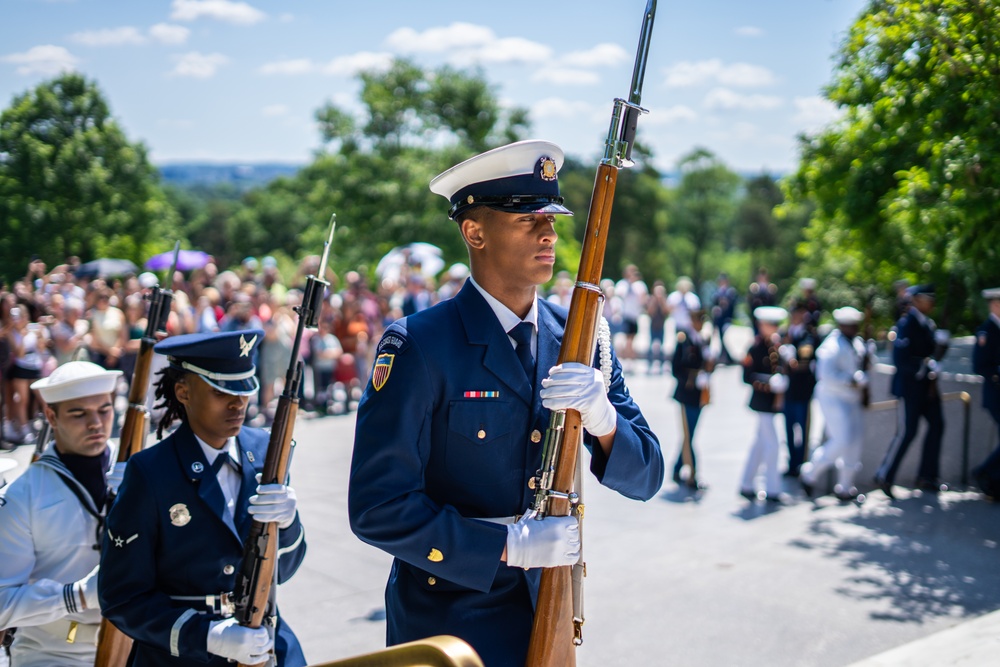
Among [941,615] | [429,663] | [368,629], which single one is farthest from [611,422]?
[941,615]

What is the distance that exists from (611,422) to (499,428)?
30 cm

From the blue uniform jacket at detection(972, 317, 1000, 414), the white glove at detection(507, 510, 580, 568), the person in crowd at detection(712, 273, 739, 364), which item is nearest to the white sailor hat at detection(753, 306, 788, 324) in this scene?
the blue uniform jacket at detection(972, 317, 1000, 414)

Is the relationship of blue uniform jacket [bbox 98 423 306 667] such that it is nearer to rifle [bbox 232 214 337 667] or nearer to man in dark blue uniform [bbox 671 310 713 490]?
rifle [bbox 232 214 337 667]

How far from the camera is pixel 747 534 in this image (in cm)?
817

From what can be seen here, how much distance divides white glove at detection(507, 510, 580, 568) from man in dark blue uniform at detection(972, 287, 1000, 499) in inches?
314

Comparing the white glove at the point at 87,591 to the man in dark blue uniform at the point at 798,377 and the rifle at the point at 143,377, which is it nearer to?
the rifle at the point at 143,377

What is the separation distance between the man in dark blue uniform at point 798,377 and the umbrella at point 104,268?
7903 mm

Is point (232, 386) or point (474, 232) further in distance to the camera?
point (232, 386)

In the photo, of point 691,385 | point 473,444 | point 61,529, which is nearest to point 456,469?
point 473,444

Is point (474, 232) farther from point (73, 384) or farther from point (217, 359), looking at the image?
point (73, 384)

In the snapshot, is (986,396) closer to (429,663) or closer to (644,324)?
(429,663)

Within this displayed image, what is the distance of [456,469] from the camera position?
8.07ft

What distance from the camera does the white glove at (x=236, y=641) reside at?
2742 millimetres

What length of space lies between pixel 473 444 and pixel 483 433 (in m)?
0.04
